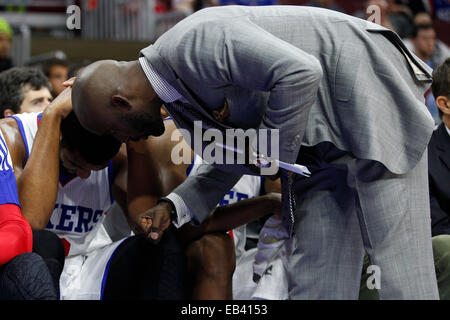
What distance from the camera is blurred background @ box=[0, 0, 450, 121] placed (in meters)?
5.23

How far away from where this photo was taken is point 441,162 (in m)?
2.53

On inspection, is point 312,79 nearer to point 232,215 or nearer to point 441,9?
point 232,215

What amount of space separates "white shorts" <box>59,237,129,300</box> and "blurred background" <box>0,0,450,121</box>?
249 centimetres

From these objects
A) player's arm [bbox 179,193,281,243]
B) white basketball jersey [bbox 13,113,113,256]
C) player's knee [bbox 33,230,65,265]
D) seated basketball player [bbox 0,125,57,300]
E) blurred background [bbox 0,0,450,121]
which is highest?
seated basketball player [bbox 0,125,57,300]

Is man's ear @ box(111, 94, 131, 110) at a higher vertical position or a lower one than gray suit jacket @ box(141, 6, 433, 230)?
lower

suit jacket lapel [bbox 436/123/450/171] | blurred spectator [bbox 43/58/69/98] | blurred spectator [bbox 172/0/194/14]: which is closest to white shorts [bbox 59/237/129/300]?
suit jacket lapel [bbox 436/123/450/171]

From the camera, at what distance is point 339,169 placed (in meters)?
1.82

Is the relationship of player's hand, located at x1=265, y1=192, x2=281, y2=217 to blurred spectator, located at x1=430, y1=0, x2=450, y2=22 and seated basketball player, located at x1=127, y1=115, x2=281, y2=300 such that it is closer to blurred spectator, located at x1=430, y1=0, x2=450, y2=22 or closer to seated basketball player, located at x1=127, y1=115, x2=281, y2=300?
seated basketball player, located at x1=127, y1=115, x2=281, y2=300

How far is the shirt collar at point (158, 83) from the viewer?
1.63m

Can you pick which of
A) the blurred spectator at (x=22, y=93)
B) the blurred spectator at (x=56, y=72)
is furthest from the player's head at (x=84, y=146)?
the blurred spectator at (x=56, y=72)

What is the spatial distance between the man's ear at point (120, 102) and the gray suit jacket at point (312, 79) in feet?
0.38

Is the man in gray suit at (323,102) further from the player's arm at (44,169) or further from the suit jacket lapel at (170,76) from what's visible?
the player's arm at (44,169)

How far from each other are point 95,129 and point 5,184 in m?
0.38
